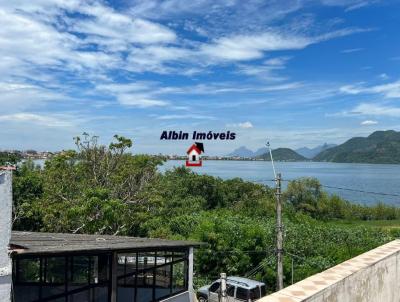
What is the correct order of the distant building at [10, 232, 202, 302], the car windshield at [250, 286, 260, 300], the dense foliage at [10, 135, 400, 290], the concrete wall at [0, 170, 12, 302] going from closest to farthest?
1. the concrete wall at [0, 170, 12, 302]
2. the distant building at [10, 232, 202, 302]
3. the car windshield at [250, 286, 260, 300]
4. the dense foliage at [10, 135, 400, 290]

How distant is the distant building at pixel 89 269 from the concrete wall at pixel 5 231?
21 cm

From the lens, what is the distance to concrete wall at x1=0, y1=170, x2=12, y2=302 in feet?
19.2

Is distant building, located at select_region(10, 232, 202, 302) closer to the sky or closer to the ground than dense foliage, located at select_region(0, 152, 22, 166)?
closer to the ground

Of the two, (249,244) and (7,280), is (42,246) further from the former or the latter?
(249,244)

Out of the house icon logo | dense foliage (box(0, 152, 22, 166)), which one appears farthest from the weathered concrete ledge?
dense foliage (box(0, 152, 22, 166))

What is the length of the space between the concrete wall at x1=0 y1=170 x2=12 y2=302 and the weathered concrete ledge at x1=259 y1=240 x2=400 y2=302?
151 inches

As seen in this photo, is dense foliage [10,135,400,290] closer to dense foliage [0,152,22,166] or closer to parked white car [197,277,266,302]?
parked white car [197,277,266,302]

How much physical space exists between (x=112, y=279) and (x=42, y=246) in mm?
2925


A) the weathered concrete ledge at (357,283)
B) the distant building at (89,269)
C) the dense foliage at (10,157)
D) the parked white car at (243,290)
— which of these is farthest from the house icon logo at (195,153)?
the dense foliage at (10,157)

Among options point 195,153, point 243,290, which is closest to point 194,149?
point 195,153

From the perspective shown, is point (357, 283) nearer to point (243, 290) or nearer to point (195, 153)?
Answer: point (243, 290)

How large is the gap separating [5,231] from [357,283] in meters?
4.70

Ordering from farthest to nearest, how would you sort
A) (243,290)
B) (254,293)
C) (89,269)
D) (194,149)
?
1. (194,149)
2. (243,290)
3. (254,293)
4. (89,269)

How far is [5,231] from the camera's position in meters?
5.99
